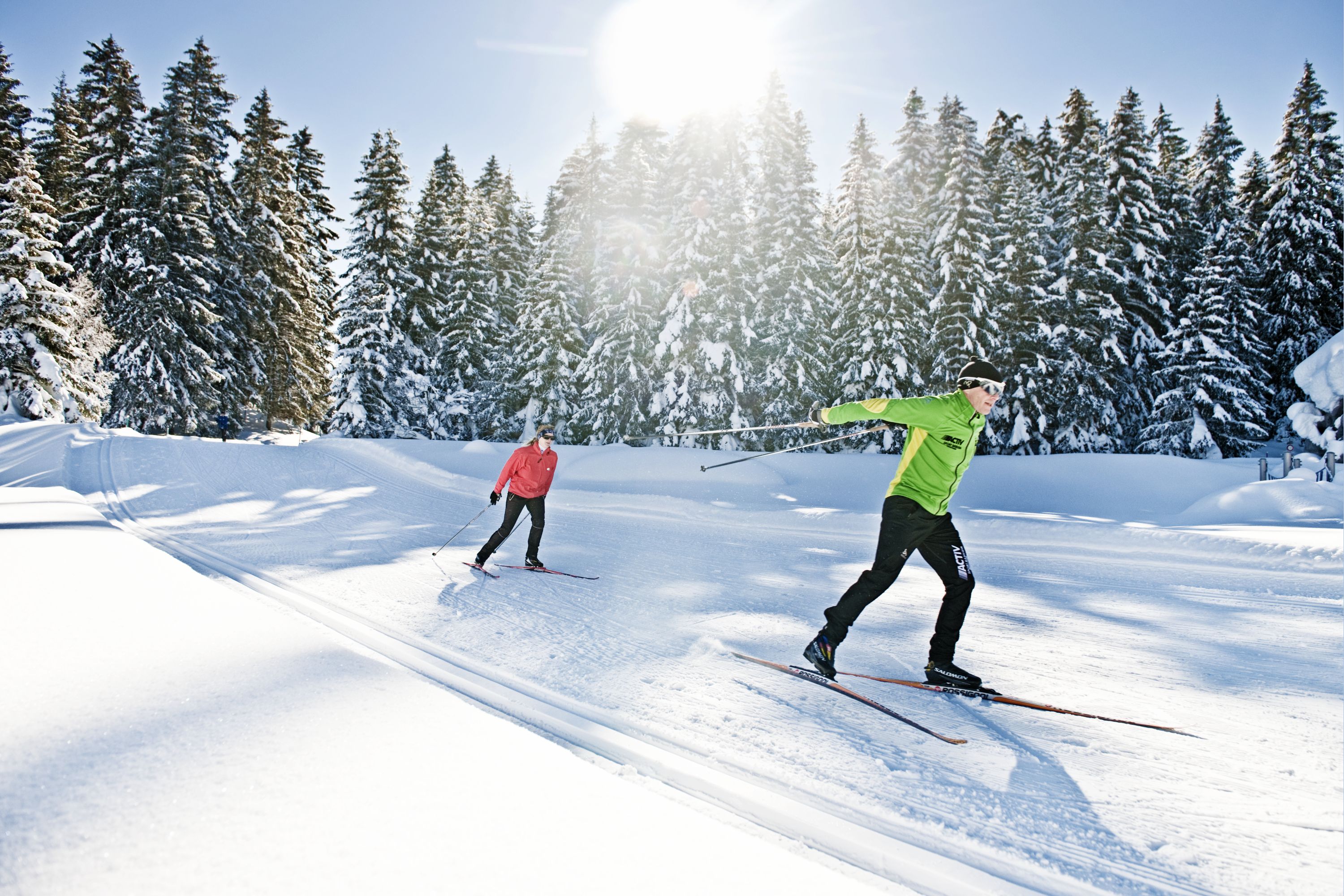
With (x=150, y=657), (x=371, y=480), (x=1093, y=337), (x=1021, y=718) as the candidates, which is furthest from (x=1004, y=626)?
(x=1093, y=337)

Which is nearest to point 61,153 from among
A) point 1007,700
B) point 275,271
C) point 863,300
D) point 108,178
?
point 108,178

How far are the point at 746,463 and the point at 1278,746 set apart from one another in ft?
48.5

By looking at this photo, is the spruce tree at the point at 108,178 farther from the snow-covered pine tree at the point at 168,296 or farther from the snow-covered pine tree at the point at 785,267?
the snow-covered pine tree at the point at 785,267

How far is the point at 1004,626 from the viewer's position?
17.6ft

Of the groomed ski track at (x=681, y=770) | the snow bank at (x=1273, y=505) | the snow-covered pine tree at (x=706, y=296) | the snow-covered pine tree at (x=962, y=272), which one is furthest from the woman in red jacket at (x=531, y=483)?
the snow-covered pine tree at (x=962, y=272)

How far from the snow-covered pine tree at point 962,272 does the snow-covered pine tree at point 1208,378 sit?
6579 millimetres

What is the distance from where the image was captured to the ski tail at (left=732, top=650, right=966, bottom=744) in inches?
136

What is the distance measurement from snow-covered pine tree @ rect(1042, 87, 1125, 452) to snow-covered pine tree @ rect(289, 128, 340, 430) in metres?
32.4

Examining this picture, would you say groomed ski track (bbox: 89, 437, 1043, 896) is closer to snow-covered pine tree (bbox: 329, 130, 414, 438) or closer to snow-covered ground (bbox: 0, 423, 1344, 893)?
snow-covered ground (bbox: 0, 423, 1344, 893)

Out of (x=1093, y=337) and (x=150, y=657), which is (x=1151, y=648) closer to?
(x=150, y=657)

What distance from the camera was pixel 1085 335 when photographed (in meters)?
22.3

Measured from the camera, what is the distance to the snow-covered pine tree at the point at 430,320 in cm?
2725

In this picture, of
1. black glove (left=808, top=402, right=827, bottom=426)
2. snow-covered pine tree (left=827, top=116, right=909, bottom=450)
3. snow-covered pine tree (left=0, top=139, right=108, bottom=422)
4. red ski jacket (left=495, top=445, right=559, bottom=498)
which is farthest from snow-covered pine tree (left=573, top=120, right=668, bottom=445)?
black glove (left=808, top=402, right=827, bottom=426)

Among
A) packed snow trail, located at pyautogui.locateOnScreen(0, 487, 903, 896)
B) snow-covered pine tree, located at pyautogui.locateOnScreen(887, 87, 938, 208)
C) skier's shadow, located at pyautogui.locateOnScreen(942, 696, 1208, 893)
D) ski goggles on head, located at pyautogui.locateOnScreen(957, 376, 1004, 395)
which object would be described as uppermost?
snow-covered pine tree, located at pyautogui.locateOnScreen(887, 87, 938, 208)
